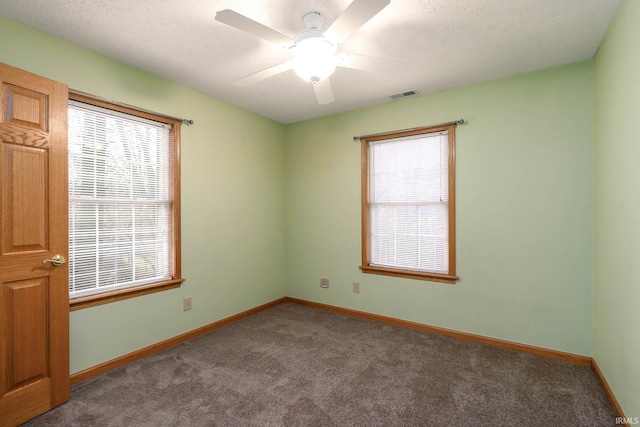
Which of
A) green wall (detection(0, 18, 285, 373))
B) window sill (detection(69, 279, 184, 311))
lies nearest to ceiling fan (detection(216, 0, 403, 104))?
green wall (detection(0, 18, 285, 373))

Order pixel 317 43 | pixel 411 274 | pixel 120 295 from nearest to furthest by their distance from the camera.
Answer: pixel 317 43, pixel 120 295, pixel 411 274

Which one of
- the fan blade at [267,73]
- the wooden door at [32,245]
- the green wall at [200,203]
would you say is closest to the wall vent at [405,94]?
the fan blade at [267,73]

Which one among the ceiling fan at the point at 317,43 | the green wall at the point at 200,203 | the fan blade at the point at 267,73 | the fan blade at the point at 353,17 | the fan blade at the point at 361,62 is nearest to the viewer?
the fan blade at the point at 353,17

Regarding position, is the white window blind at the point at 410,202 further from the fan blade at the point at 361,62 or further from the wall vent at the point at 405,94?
the fan blade at the point at 361,62

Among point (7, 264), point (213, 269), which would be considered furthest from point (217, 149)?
point (7, 264)

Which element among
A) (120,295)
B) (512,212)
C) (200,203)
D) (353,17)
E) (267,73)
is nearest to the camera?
(353,17)

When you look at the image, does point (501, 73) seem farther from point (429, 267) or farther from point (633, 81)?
point (429, 267)

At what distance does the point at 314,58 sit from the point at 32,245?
6.83 ft

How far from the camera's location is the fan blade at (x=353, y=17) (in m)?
1.34

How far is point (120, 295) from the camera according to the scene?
8.16 ft

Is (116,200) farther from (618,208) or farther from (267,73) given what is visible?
(618,208)

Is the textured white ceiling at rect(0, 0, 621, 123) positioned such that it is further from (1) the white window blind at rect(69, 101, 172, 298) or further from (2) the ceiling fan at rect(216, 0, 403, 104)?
(1) the white window blind at rect(69, 101, 172, 298)

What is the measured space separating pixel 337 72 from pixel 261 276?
2.52 m

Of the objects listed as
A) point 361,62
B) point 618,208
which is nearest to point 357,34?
point 361,62
